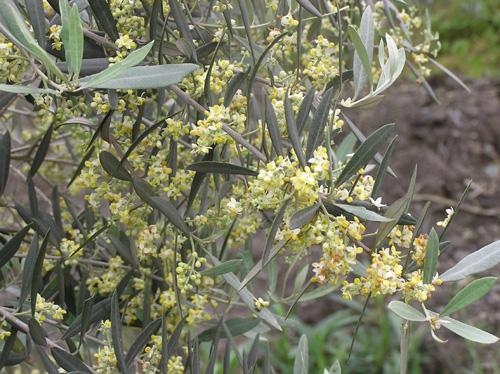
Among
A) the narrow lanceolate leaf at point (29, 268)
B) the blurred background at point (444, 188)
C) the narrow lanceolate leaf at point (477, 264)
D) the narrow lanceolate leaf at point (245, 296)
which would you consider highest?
the narrow lanceolate leaf at point (29, 268)

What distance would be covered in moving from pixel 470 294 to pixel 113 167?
0.45 metres

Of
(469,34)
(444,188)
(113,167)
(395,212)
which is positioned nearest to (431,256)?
(395,212)

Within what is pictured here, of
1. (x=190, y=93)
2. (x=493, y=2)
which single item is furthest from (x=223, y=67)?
(x=493, y=2)

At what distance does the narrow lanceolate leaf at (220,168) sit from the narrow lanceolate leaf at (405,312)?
21cm

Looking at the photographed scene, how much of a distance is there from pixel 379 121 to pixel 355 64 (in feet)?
10.6

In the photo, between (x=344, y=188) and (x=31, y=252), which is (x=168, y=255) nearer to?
(x=31, y=252)

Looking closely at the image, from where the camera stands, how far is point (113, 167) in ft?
3.10

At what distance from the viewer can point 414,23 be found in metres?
1.39

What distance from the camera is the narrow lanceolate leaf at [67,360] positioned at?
3.24 feet

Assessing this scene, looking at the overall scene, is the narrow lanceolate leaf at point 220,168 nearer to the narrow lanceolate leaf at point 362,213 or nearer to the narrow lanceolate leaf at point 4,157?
the narrow lanceolate leaf at point 362,213

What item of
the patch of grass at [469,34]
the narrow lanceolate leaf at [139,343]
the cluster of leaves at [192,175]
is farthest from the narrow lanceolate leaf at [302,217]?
the patch of grass at [469,34]

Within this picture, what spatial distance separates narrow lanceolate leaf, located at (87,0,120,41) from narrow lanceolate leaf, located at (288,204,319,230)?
1.06ft

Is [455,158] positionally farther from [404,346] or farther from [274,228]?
[274,228]

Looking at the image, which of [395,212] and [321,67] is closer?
[395,212]
